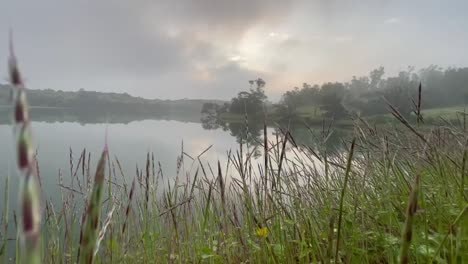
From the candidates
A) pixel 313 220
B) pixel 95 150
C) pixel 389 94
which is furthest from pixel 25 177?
pixel 389 94

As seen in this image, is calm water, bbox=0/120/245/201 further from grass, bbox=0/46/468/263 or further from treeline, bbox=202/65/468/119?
treeline, bbox=202/65/468/119

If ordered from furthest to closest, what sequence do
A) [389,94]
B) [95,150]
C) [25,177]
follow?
[389,94], [95,150], [25,177]

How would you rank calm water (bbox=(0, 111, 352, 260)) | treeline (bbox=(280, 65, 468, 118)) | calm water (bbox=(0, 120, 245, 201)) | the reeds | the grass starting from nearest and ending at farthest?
1. the reeds
2. the grass
3. calm water (bbox=(0, 111, 352, 260))
4. calm water (bbox=(0, 120, 245, 201))
5. treeline (bbox=(280, 65, 468, 118))

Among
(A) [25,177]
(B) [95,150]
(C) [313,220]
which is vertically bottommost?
(B) [95,150]

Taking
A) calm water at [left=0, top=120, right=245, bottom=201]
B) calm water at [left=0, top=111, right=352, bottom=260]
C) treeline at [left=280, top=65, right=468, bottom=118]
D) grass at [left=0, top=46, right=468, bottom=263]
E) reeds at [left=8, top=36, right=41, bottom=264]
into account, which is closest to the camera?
reeds at [left=8, top=36, right=41, bottom=264]

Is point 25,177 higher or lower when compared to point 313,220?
higher

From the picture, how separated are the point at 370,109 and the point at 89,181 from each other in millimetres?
57034

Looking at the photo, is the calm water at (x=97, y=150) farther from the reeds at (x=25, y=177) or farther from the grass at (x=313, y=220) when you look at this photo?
the grass at (x=313, y=220)

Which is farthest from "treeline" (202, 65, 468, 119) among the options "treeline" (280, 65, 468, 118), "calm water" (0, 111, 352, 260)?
"calm water" (0, 111, 352, 260)

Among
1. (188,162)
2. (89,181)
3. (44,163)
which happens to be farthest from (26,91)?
(44,163)

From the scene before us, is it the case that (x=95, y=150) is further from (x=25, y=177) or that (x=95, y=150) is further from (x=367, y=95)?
(x=367, y=95)

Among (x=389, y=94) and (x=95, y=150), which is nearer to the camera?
(x=95, y=150)

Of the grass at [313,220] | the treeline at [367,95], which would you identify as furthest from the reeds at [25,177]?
the treeline at [367,95]

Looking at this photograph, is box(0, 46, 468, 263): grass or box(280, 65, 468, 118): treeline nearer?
box(0, 46, 468, 263): grass
